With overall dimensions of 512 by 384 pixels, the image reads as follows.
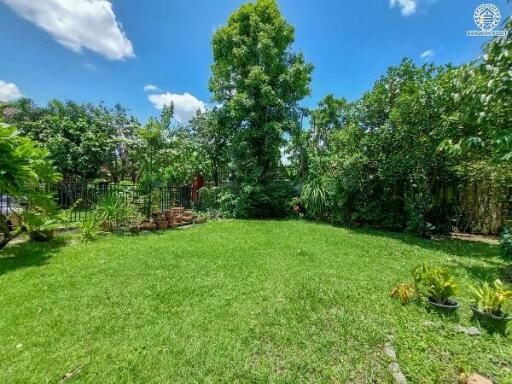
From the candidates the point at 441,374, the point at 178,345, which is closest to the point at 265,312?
the point at 178,345

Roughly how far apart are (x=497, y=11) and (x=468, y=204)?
5057mm

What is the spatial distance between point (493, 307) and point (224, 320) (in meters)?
2.75

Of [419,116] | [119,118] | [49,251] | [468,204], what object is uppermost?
[119,118]

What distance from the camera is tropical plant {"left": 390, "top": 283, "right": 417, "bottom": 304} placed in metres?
2.99

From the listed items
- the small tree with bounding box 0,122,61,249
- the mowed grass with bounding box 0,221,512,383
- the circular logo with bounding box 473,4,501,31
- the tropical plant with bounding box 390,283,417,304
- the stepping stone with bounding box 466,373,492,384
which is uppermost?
the circular logo with bounding box 473,4,501,31

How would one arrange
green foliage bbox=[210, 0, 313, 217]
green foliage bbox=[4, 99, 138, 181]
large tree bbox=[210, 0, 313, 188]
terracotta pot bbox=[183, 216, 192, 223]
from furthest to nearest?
1. green foliage bbox=[4, 99, 138, 181]
2. large tree bbox=[210, 0, 313, 188]
3. green foliage bbox=[210, 0, 313, 217]
4. terracotta pot bbox=[183, 216, 192, 223]

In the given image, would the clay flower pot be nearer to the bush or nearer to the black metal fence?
the black metal fence

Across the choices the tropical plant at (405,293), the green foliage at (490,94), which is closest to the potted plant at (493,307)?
the tropical plant at (405,293)

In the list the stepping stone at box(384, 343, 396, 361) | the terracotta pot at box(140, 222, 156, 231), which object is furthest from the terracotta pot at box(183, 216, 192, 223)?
the stepping stone at box(384, 343, 396, 361)

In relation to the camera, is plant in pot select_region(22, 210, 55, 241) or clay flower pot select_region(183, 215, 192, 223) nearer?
plant in pot select_region(22, 210, 55, 241)

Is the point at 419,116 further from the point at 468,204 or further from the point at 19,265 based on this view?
the point at 19,265

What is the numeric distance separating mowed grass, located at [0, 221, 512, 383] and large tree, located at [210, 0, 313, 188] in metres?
6.06

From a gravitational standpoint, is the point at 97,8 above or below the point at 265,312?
above

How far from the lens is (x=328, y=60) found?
408 inches
